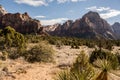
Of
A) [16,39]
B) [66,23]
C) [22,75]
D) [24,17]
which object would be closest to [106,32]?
[66,23]

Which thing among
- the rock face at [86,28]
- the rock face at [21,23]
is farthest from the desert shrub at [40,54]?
the rock face at [86,28]

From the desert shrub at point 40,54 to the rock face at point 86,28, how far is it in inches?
4419

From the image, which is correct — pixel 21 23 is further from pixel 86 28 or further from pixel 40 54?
pixel 40 54

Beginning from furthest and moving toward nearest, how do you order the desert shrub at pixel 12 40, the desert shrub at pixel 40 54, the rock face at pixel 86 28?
the rock face at pixel 86 28, the desert shrub at pixel 12 40, the desert shrub at pixel 40 54

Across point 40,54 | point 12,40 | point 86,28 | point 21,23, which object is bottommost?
point 86,28

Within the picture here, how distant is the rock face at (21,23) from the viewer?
112 meters

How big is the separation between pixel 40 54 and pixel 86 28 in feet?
437

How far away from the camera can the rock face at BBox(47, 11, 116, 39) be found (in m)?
152

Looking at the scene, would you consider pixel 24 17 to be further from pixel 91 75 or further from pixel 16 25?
pixel 91 75

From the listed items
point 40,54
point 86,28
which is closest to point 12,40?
point 40,54

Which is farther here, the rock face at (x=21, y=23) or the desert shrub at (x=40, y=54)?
the rock face at (x=21, y=23)

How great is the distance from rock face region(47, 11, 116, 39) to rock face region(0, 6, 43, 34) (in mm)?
39385

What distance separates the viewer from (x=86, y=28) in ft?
523

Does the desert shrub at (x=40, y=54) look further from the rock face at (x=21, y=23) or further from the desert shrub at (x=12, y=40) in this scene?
the rock face at (x=21, y=23)
